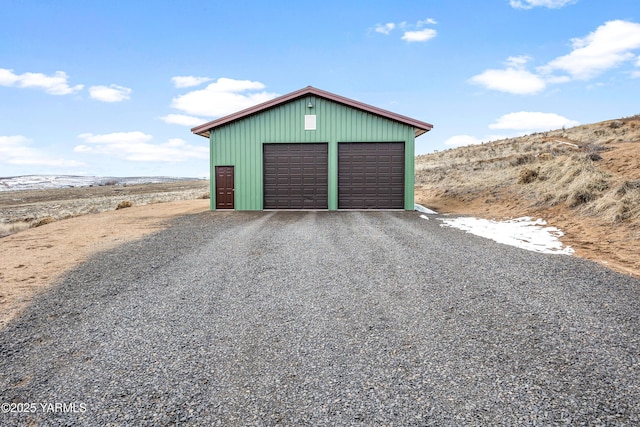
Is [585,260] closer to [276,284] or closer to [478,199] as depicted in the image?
[276,284]

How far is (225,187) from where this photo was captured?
56.4 feet

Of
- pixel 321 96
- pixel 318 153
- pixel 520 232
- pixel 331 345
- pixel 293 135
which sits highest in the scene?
pixel 321 96

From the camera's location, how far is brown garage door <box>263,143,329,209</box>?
16.7 m

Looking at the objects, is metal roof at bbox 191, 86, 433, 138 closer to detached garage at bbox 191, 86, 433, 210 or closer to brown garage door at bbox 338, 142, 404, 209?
detached garage at bbox 191, 86, 433, 210

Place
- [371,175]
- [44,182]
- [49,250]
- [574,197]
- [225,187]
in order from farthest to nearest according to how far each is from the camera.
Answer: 1. [44,182]
2. [225,187]
3. [371,175]
4. [574,197]
5. [49,250]

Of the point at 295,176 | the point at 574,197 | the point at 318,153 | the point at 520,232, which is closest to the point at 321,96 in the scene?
the point at 318,153

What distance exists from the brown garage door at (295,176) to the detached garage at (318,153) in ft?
0.14

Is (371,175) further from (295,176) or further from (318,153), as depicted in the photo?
(295,176)

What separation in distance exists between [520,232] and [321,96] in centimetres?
993

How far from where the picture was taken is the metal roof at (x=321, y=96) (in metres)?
16.1

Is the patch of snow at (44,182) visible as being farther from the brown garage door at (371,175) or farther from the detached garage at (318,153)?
the brown garage door at (371,175)

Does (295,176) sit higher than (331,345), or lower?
higher

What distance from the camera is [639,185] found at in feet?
36.0

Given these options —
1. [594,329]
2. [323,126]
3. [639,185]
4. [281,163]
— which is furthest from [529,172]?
[594,329]
